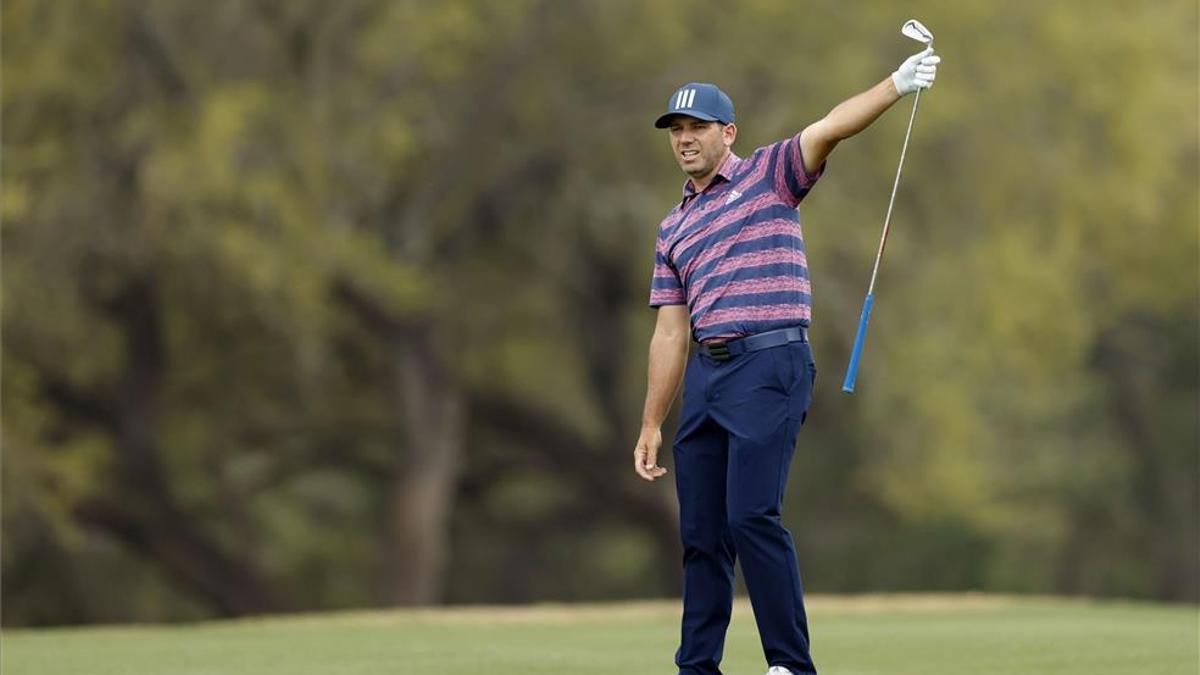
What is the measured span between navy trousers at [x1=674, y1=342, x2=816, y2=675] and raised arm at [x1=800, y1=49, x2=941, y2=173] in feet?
2.20

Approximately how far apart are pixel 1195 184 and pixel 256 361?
40.5 feet

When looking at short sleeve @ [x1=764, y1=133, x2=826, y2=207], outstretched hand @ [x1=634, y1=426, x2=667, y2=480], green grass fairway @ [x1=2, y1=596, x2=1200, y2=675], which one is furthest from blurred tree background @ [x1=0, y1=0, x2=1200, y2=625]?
short sleeve @ [x1=764, y1=133, x2=826, y2=207]

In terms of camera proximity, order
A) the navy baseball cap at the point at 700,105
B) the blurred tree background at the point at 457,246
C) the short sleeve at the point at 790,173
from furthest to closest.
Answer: the blurred tree background at the point at 457,246 < the navy baseball cap at the point at 700,105 < the short sleeve at the point at 790,173

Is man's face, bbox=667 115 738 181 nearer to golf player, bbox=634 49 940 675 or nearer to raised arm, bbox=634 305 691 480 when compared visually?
golf player, bbox=634 49 940 675

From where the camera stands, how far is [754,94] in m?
24.3

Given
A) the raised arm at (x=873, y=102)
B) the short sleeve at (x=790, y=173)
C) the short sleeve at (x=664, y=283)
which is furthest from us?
the short sleeve at (x=664, y=283)

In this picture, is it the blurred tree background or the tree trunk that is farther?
the tree trunk

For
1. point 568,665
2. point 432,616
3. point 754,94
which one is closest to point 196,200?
point 754,94

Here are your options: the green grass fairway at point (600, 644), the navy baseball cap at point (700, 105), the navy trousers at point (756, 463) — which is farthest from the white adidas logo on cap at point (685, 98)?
the green grass fairway at point (600, 644)

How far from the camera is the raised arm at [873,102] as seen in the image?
6902mm

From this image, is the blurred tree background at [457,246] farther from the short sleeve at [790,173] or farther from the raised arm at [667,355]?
the short sleeve at [790,173]

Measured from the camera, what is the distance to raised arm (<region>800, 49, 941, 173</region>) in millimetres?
6902

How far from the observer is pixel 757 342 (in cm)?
717

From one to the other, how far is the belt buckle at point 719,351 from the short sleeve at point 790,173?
0.49 metres
